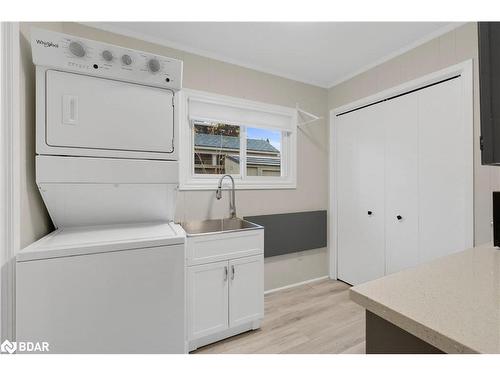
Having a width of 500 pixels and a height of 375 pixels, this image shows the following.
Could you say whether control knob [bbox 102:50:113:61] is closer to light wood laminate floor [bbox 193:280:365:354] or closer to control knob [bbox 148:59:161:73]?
control knob [bbox 148:59:161:73]

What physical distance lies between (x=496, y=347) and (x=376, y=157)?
2269 millimetres

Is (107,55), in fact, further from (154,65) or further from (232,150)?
(232,150)

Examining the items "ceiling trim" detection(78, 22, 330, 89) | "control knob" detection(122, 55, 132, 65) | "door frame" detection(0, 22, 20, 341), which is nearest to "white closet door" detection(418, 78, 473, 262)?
"ceiling trim" detection(78, 22, 330, 89)

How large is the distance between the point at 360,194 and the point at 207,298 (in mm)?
1953

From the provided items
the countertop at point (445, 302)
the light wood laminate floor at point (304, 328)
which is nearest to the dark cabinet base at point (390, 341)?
the countertop at point (445, 302)

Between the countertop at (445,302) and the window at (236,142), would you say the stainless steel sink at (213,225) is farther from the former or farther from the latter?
the countertop at (445,302)

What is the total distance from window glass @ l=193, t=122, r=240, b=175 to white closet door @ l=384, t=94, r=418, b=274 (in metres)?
1.55

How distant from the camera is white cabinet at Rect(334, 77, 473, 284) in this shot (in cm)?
186

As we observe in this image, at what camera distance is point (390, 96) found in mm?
2328

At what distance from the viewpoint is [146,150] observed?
1.34 m

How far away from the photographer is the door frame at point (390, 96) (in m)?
1.76

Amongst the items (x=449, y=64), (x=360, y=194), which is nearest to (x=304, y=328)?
(x=360, y=194)

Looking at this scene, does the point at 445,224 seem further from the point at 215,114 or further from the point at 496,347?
the point at 215,114

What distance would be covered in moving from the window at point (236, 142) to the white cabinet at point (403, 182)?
2.37 feet
